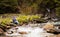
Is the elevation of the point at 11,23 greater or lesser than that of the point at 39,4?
lesser

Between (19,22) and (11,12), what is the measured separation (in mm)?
10281

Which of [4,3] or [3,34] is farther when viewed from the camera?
[4,3]

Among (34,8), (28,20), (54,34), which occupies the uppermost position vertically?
(34,8)

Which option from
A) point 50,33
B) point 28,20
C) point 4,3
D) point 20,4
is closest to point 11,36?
point 50,33

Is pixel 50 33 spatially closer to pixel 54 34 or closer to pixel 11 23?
pixel 54 34

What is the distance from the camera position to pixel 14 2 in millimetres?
33844

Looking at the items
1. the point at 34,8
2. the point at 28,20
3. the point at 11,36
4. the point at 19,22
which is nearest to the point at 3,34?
the point at 11,36

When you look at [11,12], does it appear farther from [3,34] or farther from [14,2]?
[3,34]

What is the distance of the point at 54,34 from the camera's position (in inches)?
675

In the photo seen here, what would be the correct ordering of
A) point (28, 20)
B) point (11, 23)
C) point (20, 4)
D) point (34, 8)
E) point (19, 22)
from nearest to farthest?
point (11, 23), point (19, 22), point (28, 20), point (34, 8), point (20, 4)

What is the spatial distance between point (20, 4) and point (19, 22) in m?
15.3

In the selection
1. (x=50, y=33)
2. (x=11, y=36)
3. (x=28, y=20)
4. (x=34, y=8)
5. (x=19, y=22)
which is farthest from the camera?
(x=34, y=8)

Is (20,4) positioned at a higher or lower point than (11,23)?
higher

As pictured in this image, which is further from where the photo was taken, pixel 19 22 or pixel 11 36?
pixel 19 22
